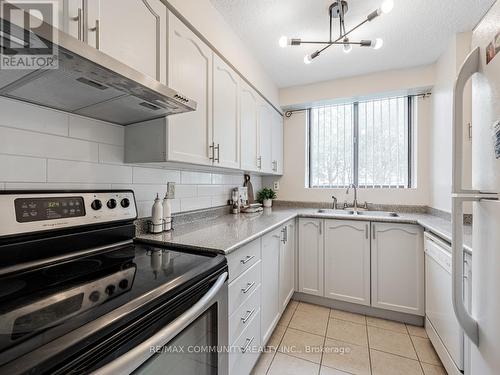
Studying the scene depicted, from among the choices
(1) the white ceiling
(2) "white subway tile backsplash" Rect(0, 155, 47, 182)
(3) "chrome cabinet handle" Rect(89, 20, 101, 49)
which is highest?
(1) the white ceiling

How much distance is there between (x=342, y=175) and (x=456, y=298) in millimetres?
2148

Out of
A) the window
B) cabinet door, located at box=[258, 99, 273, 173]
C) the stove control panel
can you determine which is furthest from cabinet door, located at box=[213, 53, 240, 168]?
the window

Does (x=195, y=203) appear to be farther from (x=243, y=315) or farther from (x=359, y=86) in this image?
(x=359, y=86)

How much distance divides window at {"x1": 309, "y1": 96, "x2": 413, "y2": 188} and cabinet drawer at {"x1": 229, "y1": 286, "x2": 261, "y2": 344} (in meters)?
1.90

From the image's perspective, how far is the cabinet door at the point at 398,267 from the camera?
1.92 m

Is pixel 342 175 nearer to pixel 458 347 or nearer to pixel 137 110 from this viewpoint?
pixel 458 347

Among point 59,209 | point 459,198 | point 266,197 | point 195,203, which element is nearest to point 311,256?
point 266,197

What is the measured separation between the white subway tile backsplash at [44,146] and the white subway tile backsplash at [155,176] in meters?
0.26

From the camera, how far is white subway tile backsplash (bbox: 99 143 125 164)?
1.18m


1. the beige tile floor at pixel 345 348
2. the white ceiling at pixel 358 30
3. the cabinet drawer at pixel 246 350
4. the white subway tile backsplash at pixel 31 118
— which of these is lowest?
the beige tile floor at pixel 345 348

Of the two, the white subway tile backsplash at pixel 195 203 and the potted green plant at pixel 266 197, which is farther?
the potted green plant at pixel 266 197

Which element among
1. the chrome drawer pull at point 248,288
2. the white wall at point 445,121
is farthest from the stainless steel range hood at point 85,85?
the white wall at point 445,121

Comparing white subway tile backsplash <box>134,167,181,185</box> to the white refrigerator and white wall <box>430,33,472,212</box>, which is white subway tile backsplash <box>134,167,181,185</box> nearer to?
the white refrigerator

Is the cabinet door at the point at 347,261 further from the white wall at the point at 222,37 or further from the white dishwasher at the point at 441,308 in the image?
the white wall at the point at 222,37
